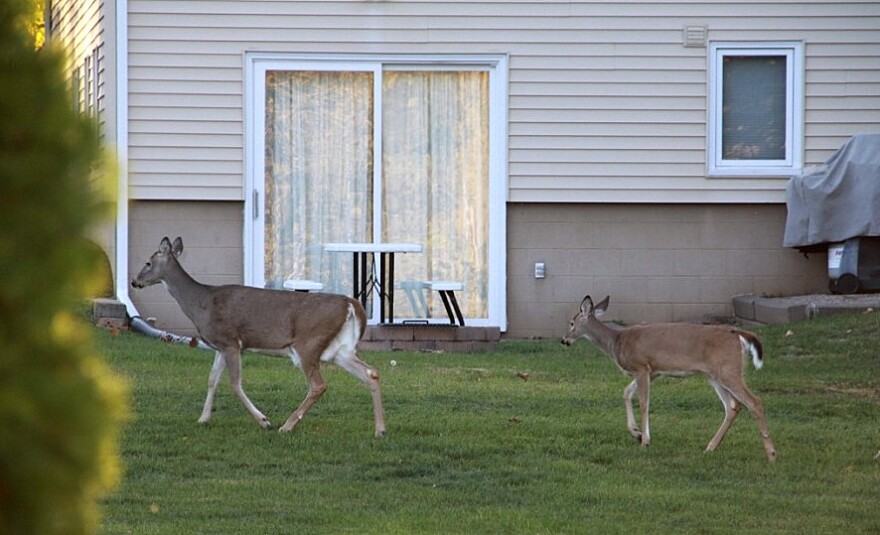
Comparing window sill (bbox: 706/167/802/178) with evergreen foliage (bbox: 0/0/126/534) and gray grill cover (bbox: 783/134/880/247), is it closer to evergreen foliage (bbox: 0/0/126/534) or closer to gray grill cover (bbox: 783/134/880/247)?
gray grill cover (bbox: 783/134/880/247)

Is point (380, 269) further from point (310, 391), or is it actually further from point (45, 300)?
point (45, 300)

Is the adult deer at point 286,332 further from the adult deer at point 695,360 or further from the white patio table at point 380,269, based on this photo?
the white patio table at point 380,269

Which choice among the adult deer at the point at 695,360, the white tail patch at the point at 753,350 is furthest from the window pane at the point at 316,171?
the white tail patch at the point at 753,350

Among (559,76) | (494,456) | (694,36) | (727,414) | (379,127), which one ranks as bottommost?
(494,456)

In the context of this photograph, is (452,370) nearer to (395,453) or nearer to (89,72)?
(395,453)

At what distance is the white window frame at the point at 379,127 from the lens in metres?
16.8

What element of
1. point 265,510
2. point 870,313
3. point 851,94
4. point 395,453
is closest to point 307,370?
point 395,453

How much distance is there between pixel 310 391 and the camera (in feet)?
31.6

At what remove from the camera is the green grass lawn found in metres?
6.97

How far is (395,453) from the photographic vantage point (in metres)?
8.75

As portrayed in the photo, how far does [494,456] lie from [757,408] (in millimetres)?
1586

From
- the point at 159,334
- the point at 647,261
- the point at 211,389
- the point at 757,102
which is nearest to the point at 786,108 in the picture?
the point at 757,102

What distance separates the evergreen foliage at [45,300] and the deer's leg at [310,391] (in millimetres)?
7785

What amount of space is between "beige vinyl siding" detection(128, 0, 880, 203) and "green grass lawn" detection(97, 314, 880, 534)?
13.2 ft
